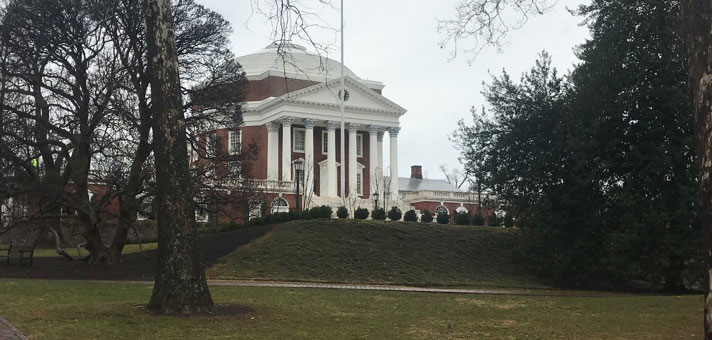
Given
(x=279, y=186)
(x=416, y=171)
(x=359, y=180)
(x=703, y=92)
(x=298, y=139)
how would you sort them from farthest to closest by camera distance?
(x=416, y=171), (x=359, y=180), (x=298, y=139), (x=279, y=186), (x=703, y=92)

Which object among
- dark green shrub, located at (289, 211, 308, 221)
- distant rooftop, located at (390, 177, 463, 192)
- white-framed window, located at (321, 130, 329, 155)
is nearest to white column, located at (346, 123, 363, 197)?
white-framed window, located at (321, 130, 329, 155)

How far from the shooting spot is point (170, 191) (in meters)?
11.1

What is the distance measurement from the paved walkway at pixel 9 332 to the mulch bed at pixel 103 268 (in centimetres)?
1161

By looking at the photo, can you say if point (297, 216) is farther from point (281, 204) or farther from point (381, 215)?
point (281, 204)

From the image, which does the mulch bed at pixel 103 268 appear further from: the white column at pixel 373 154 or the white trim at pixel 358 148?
the white trim at pixel 358 148

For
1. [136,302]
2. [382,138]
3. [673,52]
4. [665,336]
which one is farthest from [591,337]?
[382,138]

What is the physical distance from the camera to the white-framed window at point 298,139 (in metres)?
64.1

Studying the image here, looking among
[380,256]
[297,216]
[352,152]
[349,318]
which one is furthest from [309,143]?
[349,318]

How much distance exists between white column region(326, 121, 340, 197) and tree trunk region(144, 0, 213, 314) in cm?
4929

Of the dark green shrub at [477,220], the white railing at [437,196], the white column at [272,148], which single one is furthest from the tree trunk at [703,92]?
the white column at [272,148]

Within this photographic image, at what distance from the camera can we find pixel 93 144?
22.2m

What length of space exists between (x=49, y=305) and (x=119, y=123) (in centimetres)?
1086

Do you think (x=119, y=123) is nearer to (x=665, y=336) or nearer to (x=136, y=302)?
(x=136, y=302)

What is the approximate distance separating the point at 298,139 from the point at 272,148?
3149 mm
